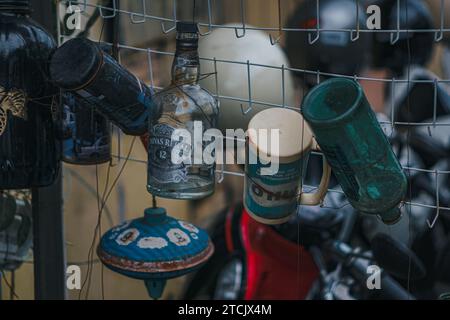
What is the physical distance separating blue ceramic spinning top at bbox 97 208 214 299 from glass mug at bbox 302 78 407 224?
350 mm

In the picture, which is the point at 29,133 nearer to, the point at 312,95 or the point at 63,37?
the point at 63,37

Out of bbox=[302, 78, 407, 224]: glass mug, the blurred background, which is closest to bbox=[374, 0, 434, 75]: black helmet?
the blurred background

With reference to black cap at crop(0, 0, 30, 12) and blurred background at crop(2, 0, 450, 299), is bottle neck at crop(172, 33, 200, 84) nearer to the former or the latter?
black cap at crop(0, 0, 30, 12)

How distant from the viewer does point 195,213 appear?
10.4 ft

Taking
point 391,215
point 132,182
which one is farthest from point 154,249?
point 132,182

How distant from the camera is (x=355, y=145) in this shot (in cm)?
99

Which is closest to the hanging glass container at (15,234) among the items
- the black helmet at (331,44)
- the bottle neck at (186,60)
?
the bottle neck at (186,60)

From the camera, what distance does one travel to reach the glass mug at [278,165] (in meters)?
1.09

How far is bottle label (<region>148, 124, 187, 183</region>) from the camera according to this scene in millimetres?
1127

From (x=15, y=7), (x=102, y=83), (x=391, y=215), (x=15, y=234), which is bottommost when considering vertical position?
(x=15, y=234)

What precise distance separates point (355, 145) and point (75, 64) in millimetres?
441

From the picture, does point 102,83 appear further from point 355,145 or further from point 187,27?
point 355,145
